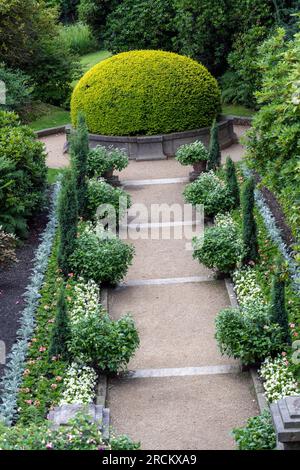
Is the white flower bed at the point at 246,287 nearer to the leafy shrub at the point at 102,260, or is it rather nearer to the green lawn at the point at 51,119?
the leafy shrub at the point at 102,260

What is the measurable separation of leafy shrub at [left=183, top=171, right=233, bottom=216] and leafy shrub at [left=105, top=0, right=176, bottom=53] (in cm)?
1055

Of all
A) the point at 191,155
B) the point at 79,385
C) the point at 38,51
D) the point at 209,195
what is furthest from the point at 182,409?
the point at 38,51

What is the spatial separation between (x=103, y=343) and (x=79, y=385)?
67 cm

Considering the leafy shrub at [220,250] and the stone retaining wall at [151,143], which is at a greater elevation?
the stone retaining wall at [151,143]

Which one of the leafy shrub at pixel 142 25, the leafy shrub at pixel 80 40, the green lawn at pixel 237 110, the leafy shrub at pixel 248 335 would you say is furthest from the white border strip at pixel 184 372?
the leafy shrub at pixel 80 40

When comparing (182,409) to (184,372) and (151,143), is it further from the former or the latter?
(151,143)

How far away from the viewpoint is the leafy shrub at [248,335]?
11.9 meters

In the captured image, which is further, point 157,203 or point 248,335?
point 157,203

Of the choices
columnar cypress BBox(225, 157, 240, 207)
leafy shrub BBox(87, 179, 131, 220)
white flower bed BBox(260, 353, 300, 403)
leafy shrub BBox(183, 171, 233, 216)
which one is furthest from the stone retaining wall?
white flower bed BBox(260, 353, 300, 403)

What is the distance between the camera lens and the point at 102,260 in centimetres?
1468

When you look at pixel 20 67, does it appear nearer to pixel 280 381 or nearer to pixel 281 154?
pixel 281 154

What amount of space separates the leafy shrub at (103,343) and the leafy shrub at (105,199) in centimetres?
544

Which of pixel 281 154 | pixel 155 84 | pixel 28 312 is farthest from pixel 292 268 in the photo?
pixel 155 84

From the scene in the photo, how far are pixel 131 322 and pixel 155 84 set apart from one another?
34.9 ft
